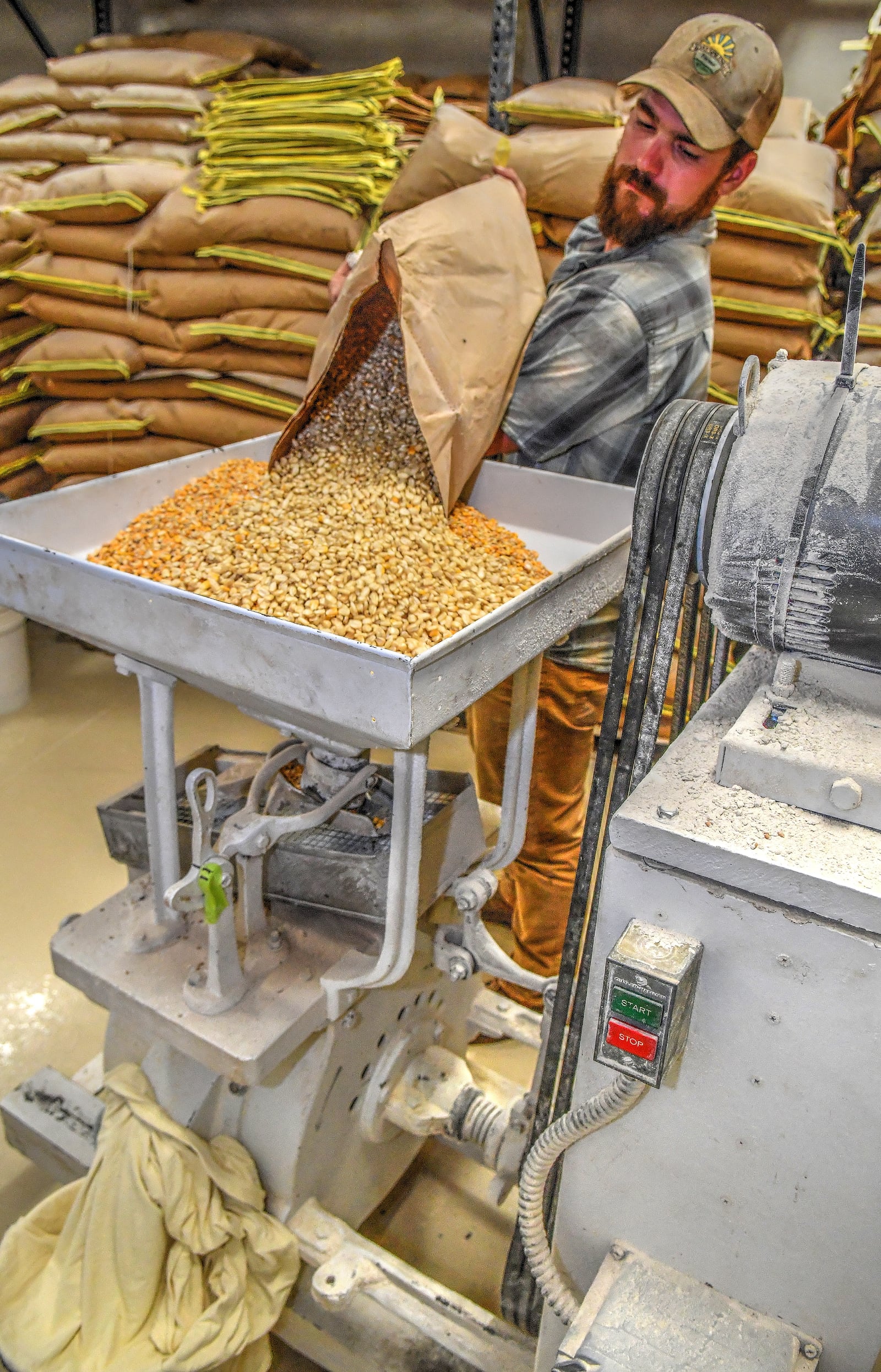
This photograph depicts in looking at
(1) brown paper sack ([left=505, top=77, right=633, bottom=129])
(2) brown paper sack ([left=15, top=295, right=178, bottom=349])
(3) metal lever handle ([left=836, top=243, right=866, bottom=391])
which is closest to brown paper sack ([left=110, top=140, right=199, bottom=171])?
(2) brown paper sack ([left=15, top=295, right=178, bottom=349])

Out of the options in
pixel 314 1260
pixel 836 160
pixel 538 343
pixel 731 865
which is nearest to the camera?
pixel 731 865

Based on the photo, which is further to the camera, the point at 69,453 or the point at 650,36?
the point at 69,453

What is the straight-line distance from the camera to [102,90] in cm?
276

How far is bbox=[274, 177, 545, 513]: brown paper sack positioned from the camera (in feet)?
4.29

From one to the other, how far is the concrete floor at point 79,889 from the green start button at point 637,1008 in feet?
3.56

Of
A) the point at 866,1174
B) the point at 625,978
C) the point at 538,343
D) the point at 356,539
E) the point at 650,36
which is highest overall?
the point at 650,36

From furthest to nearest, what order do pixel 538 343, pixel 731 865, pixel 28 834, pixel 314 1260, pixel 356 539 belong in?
1. pixel 28 834
2. pixel 538 343
3. pixel 314 1260
4. pixel 356 539
5. pixel 731 865

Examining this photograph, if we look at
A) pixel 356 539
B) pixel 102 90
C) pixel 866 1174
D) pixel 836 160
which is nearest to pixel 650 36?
pixel 836 160

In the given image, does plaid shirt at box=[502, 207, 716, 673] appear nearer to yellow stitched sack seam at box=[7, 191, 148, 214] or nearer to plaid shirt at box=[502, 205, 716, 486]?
plaid shirt at box=[502, 205, 716, 486]

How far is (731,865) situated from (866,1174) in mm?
256

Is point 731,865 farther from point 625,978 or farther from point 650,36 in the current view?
point 650,36

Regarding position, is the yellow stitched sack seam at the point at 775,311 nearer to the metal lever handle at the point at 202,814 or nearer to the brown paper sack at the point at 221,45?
the brown paper sack at the point at 221,45

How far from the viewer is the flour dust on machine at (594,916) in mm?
750

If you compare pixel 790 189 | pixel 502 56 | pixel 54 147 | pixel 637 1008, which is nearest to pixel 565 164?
pixel 502 56
